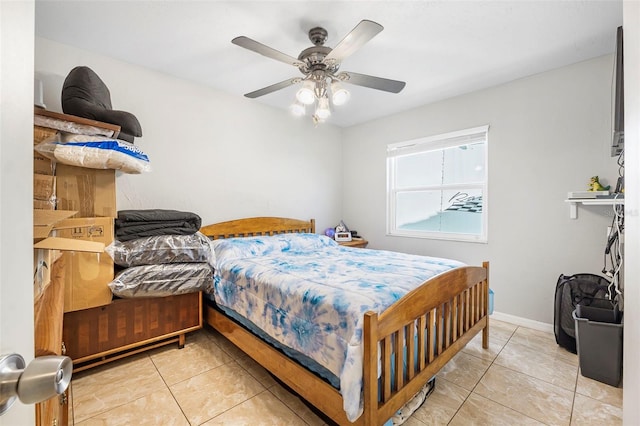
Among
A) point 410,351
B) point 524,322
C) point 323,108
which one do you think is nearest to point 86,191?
point 323,108

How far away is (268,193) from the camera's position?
3.50m

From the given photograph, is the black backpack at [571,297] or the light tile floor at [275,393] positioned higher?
the black backpack at [571,297]

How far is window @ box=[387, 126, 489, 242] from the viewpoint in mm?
3113

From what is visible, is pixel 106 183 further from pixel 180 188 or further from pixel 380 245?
pixel 380 245

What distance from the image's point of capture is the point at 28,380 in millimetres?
316

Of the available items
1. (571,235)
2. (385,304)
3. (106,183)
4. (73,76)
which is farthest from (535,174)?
(73,76)

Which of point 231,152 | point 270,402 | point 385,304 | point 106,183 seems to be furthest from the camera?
point 231,152

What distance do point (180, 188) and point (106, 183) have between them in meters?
0.97

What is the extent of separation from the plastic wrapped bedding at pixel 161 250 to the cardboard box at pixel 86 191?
0.26 metres

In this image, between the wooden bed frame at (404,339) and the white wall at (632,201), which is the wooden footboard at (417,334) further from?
the white wall at (632,201)

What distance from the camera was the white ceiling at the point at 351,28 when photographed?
69.6 inches

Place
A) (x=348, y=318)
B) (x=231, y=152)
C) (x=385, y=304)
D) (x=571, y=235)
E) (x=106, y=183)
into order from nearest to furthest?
(x=348, y=318)
(x=385, y=304)
(x=106, y=183)
(x=571, y=235)
(x=231, y=152)

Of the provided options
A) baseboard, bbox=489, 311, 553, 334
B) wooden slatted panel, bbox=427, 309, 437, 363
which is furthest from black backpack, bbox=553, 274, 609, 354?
wooden slatted panel, bbox=427, 309, 437, 363

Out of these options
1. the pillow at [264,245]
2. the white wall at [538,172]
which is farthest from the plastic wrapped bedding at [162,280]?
the white wall at [538,172]
